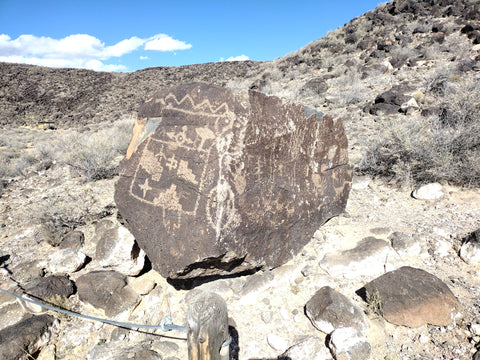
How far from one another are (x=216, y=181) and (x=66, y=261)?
7.25 feet

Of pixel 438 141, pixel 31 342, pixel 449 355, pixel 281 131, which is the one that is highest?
pixel 281 131

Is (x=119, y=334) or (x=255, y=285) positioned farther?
(x=255, y=285)

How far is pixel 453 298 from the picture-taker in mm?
2340

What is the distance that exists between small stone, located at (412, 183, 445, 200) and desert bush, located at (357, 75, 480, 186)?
0.25 m

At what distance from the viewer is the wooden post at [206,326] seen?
1.64 meters

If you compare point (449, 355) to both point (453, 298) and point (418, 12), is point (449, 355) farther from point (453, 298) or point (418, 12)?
point (418, 12)


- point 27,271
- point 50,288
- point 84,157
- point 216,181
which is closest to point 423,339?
point 216,181

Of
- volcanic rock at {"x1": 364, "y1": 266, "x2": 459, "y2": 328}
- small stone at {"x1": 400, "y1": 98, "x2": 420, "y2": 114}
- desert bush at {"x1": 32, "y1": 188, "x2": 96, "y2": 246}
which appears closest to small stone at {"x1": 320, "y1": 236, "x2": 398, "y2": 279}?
Answer: volcanic rock at {"x1": 364, "y1": 266, "x2": 459, "y2": 328}

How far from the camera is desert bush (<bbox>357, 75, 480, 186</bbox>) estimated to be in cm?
404

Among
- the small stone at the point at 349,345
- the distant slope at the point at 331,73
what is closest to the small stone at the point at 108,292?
the small stone at the point at 349,345

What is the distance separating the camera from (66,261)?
3408 millimetres

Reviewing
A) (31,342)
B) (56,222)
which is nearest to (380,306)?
(31,342)

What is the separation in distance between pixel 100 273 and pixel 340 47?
52.5 feet

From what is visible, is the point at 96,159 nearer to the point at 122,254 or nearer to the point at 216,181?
the point at 122,254
